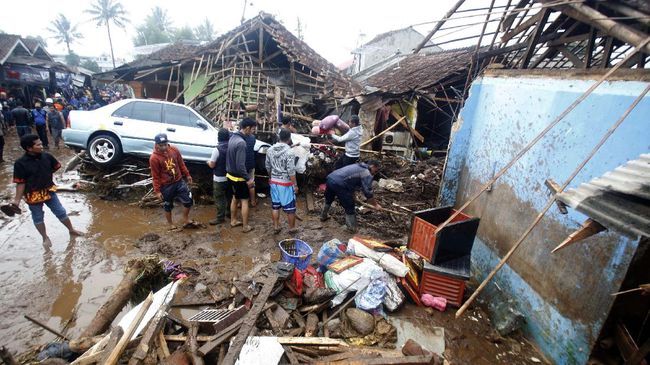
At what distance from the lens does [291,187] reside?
5465mm

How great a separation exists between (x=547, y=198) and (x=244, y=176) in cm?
430

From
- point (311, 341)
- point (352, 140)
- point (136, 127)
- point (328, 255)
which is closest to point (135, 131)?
point (136, 127)

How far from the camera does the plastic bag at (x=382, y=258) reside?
4090 millimetres

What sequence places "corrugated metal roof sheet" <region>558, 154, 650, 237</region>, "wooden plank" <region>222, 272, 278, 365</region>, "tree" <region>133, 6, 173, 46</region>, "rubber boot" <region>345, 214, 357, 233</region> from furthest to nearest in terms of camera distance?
"tree" <region>133, 6, 173, 46</region> → "rubber boot" <region>345, 214, 357, 233</region> → "wooden plank" <region>222, 272, 278, 365</region> → "corrugated metal roof sheet" <region>558, 154, 650, 237</region>

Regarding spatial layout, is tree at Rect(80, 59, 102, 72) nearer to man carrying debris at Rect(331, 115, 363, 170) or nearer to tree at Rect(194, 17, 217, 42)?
tree at Rect(194, 17, 217, 42)

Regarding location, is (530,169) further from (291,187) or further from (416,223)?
(291,187)

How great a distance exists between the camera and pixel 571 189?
2033 mm

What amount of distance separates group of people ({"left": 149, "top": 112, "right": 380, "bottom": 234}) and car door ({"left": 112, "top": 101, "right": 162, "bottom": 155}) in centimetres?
190

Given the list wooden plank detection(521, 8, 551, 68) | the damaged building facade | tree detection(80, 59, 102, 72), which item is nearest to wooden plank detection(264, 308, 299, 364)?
the damaged building facade

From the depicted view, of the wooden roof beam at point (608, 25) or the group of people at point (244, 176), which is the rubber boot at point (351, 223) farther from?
the wooden roof beam at point (608, 25)

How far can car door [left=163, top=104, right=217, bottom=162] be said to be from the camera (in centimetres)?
695

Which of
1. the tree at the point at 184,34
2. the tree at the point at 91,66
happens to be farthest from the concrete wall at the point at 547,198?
the tree at the point at 184,34

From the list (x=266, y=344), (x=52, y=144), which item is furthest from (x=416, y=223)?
(x=52, y=144)

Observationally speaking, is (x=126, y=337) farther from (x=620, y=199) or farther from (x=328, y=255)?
(x=620, y=199)
